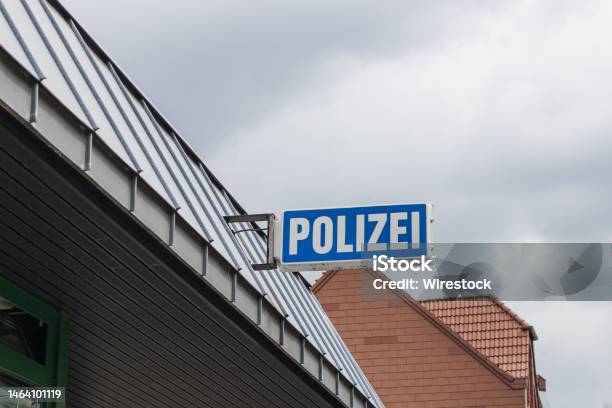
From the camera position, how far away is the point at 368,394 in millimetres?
20547

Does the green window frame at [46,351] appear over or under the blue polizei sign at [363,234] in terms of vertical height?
under

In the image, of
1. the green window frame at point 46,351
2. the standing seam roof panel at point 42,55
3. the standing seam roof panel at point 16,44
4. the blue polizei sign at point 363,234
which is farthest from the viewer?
the blue polizei sign at point 363,234

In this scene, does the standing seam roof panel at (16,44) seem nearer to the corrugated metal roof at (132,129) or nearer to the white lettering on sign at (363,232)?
the corrugated metal roof at (132,129)

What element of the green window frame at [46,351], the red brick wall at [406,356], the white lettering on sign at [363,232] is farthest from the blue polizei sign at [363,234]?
the red brick wall at [406,356]

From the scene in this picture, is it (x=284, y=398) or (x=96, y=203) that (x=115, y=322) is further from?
(x=284, y=398)

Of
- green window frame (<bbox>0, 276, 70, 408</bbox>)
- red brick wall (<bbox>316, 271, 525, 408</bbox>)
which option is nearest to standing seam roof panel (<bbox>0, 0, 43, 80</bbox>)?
green window frame (<bbox>0, 276, 70, 408</bbox>)

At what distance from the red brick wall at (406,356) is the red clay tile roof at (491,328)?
0.93 meters

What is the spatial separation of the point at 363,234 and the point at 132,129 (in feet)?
8.87

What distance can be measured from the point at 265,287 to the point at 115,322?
317 cm

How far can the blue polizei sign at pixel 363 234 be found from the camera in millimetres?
12828

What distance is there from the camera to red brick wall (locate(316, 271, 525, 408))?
33.5 meters

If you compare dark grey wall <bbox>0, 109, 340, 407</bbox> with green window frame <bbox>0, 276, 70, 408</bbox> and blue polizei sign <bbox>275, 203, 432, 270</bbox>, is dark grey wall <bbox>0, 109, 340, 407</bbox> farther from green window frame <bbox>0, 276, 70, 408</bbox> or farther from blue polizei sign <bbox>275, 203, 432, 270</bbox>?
blue polizei sign <bbox>275, 203, 432, 270</bbox>

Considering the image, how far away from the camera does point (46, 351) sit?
12.8 m

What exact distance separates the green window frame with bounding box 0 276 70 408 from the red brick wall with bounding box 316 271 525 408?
21.6m
